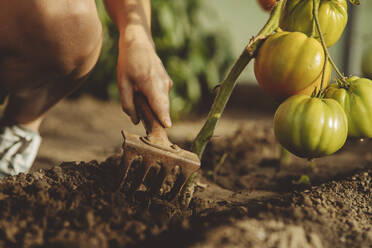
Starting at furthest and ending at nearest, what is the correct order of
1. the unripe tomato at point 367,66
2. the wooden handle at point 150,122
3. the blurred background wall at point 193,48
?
the blurred background wall at point 193,48 < the unripe tomato at point 367,66 < the wooden handle at point 150,122

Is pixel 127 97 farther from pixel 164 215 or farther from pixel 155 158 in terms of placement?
pixel 164 215

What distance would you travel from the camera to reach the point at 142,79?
1.18 meters

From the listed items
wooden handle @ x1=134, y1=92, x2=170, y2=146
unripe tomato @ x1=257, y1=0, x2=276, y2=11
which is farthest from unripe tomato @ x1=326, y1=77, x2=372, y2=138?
wooden handle @ x1=134, y1=92, x2=170, y2=146

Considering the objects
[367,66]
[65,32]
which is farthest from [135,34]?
[367,66]

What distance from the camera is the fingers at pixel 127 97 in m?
1.17

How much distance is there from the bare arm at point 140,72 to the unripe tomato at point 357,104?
46 centimetres

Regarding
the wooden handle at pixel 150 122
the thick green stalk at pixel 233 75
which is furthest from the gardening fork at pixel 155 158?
the thick green stalk at pixel 233 75

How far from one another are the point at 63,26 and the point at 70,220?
2.07 feet

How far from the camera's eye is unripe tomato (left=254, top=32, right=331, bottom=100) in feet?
3.53

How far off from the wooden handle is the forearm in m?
0.24

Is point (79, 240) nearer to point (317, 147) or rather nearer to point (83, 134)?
point (317, 147)

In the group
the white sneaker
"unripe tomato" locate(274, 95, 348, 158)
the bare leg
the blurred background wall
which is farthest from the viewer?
the blurred background wall

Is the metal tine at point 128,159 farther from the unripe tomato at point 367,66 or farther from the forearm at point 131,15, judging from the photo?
the unripe tomato at point 367,66

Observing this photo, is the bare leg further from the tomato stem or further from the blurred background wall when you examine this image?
the blurred background wall
